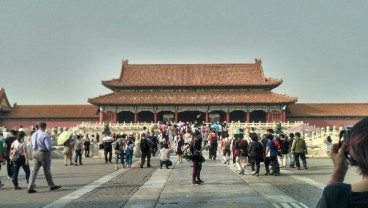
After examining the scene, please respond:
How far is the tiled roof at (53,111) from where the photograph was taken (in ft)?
220

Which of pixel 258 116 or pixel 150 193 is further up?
pixel 258 116

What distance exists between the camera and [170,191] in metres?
13.3

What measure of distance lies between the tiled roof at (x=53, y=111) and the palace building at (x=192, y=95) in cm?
329

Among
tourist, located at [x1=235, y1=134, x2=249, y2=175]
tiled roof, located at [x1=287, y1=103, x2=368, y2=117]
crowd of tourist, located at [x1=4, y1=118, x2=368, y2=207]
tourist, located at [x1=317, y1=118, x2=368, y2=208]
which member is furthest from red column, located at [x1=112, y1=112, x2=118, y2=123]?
tourist, located at [x1=317, y1=118, x2=368, y2=208]

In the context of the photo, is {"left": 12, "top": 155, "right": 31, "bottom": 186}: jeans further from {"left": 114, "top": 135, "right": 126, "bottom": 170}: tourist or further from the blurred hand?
the blurred hand

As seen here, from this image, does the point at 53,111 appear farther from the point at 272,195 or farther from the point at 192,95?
the point at 272,195

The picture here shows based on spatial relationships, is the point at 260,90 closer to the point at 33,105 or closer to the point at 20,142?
the point at 33,105

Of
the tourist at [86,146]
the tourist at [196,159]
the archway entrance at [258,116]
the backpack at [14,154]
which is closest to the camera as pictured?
the backpack at [14,154]

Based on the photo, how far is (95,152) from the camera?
3222 cm

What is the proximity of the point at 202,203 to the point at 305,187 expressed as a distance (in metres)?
4.42

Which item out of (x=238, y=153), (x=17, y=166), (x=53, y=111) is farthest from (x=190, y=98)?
(x=17, y=166)

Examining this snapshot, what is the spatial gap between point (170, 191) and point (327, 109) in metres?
56.2

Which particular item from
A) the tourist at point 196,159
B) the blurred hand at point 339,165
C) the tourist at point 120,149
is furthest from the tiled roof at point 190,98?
the blurred hand at point 339,165

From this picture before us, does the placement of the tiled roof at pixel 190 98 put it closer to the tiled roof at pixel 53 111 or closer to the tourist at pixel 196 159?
the tiled roof at pixel 53 111
